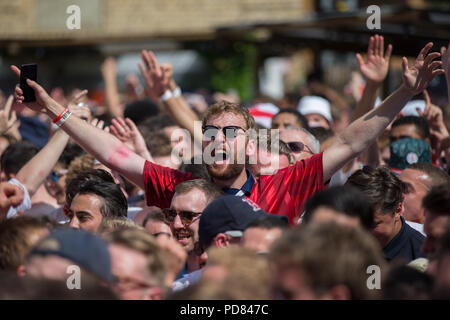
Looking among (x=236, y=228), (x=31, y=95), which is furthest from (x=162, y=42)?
(x=236, y=228)

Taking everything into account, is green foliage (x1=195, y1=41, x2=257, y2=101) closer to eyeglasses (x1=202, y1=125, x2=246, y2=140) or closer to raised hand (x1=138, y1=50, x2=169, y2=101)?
raised hand (x1=138, y1=50, x2=169, y2=101)

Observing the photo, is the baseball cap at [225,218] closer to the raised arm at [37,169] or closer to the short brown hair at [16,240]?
the short brown hair at [16,240]

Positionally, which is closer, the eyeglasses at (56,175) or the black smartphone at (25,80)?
the black smartphone at (25,80)

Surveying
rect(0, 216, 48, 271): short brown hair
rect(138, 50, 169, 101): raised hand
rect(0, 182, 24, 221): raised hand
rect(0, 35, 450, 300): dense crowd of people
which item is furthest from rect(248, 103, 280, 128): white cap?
rect(0, 216, 48, 271): short brown hair

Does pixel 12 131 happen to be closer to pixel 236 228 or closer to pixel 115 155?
pixel 115 155

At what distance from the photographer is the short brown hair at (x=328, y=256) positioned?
2.18 meters

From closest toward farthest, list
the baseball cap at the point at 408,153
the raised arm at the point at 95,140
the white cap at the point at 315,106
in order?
the raised arm at the point at 95,140 < the baseball cap at the point at 408,153 < the white cap at the point at 315,106

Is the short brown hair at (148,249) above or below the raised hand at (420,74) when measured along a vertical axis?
below

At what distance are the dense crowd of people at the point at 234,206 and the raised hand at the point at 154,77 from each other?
0.01 m

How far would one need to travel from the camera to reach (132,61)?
800 inches

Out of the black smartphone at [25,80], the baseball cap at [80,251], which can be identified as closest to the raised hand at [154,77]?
the black smartphone at [25,80]

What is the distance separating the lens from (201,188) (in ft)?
12.4

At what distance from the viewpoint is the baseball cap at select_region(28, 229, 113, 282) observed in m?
2.45

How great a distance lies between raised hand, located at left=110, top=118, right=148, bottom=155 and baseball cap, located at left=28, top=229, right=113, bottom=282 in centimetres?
224
